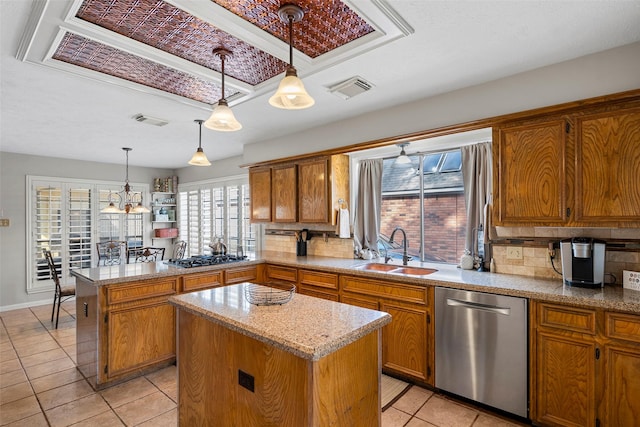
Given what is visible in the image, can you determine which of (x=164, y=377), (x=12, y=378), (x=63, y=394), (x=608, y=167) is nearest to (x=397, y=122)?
(x=608, y=167)

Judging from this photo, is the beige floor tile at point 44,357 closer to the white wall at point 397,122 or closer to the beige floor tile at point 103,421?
the beige floor tile at point 103,421

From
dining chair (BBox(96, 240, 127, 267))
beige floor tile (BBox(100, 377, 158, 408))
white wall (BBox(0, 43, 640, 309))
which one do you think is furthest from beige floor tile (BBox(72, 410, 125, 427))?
dining chair (BBox(96, 240, 127, 267))

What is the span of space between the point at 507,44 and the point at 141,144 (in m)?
4.71

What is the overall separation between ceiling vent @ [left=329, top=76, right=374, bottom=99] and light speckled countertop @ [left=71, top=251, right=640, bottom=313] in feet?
5.34

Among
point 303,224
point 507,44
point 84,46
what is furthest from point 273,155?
point 507,44

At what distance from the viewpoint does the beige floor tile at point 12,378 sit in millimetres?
2902

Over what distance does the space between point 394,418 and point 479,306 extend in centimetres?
102

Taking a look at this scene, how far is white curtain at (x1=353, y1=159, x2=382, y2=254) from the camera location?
13.1 ft

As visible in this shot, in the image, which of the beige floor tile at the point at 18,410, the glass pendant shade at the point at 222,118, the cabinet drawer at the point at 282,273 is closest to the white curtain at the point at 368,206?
the cabinet drawer at the point at 282,273

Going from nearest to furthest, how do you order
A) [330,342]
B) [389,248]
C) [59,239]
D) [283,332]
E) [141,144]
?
[330,342]
[283,332]
[389,248]
[141,144]
[59,239]

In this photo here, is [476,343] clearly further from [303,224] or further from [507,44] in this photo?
[303,224]

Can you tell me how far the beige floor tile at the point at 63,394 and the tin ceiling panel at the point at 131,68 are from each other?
2.60 metres

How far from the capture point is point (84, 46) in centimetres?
213

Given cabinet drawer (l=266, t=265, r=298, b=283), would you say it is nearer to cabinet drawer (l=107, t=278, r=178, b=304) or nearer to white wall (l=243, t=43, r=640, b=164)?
cabinet drawer (l=107, t=278, r=178, b=304)
